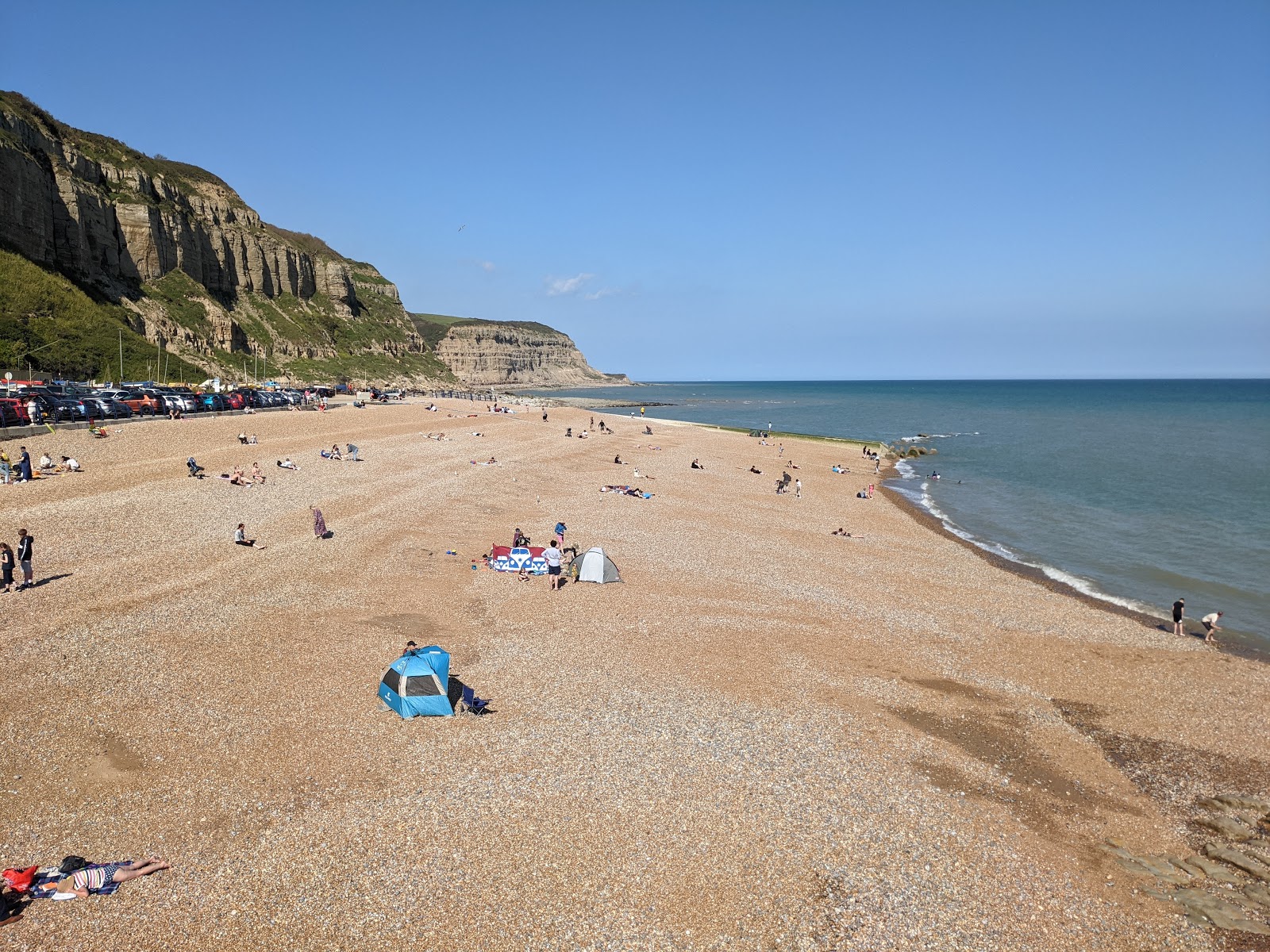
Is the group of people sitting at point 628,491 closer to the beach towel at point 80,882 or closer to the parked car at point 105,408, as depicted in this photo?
the beach towel at point 80,882

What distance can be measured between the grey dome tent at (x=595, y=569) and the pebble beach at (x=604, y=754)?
71 cm

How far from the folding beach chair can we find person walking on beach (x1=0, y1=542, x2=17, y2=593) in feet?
40.7

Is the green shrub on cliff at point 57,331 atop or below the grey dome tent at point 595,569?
atop

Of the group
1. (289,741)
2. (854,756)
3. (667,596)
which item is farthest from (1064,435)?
(289,741)

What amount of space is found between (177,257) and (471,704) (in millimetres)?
97251

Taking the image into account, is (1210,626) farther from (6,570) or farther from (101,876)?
(6,570)

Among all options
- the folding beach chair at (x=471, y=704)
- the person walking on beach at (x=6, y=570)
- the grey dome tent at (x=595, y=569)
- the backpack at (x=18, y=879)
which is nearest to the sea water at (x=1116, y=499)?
the grey dome tent at (x=595, y=569)

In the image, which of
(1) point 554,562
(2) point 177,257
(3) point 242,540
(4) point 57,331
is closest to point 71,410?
(3) point 242,540

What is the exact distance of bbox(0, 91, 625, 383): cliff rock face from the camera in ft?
211

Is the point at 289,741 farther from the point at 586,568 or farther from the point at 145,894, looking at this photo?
the point at 586,568

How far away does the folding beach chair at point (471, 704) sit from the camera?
43.0 ft

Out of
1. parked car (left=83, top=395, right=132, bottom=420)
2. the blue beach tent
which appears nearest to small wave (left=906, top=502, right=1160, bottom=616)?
the blue beach tent

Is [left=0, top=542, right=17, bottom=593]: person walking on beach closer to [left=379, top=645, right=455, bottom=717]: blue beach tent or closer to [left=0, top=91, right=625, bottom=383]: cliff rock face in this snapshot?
[left=379, top=645, right=455, bottom=717]: blue beach tent

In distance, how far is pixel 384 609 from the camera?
18.2 metres
